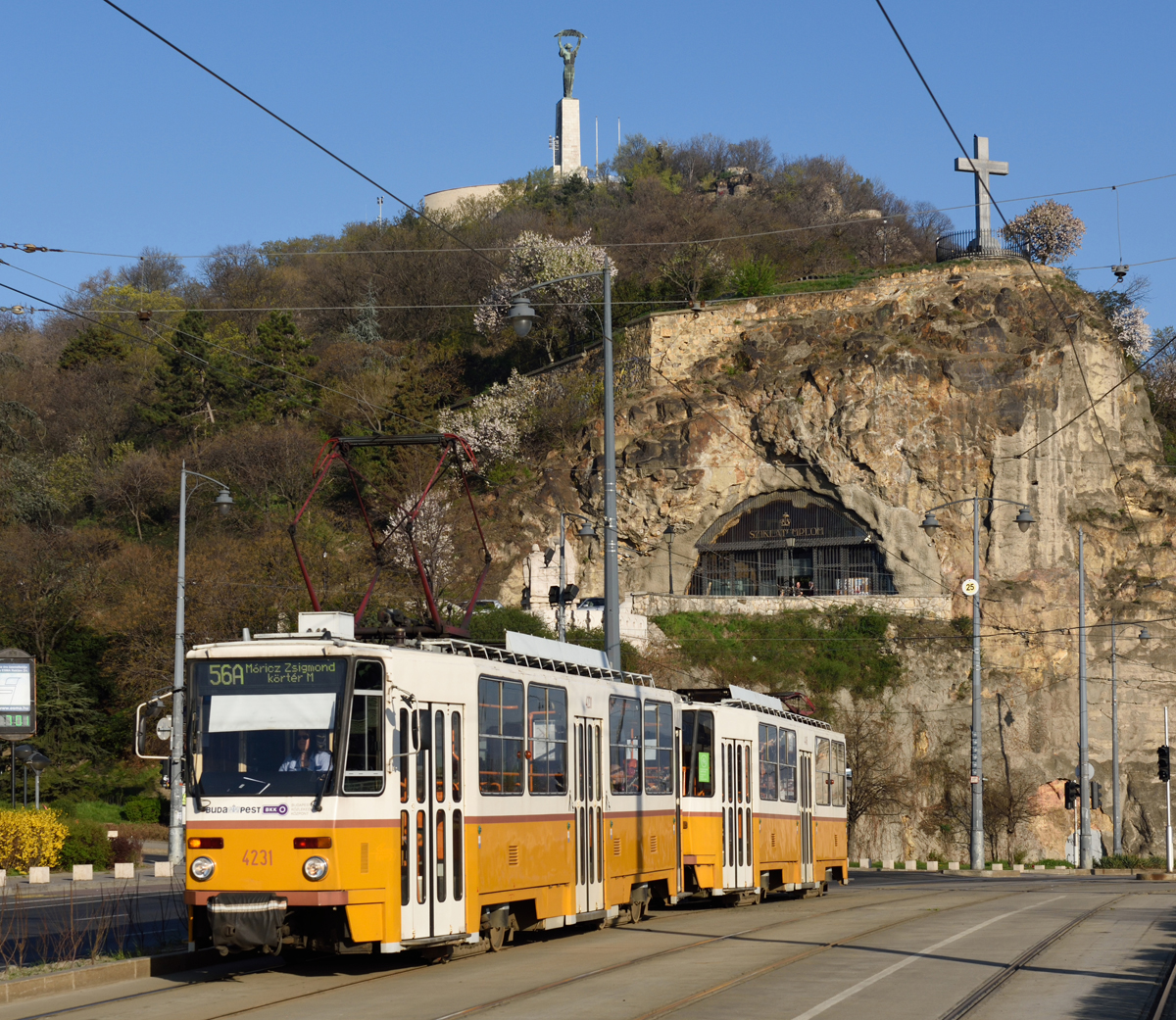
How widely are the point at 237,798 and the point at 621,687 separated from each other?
6.34 m

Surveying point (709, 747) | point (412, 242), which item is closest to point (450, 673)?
point (709, 747)

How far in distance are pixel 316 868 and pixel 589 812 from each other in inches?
198

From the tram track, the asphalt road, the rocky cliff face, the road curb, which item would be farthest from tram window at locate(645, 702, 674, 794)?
the rocky cliff face

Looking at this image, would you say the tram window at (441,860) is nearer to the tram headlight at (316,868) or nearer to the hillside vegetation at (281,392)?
the tram headlight at (316,868)

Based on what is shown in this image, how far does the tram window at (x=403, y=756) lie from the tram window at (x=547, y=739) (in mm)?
2441

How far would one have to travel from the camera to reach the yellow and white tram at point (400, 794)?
11.9 m

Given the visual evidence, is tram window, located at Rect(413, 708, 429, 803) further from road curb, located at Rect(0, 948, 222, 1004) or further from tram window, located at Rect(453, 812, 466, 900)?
road curb, located at Rect(0, 948, 222, 1004)

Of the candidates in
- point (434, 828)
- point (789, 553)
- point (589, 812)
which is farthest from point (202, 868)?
point (789, 553)

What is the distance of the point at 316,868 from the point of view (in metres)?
11.8

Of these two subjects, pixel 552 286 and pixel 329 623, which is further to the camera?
pixel 552 286

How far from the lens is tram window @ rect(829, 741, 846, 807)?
27.0m

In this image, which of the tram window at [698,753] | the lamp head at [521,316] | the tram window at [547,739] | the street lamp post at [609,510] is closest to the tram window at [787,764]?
the street lamp post at [609,510]

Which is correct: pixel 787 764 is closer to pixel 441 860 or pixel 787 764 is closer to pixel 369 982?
pixel 441 860

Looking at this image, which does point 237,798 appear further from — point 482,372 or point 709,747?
point 482,372
